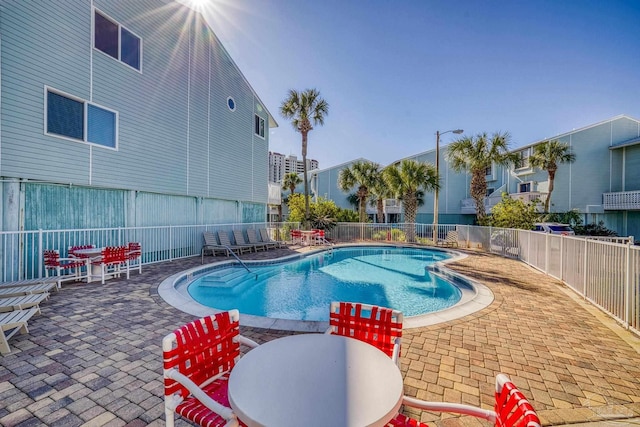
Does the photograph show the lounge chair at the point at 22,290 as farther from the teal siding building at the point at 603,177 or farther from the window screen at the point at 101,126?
the teal siding building at the point at 603,177

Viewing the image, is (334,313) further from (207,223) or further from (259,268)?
(207,223)

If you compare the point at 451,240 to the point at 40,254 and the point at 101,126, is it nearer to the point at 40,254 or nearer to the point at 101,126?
the point at 101,126

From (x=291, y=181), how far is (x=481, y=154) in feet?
69.9

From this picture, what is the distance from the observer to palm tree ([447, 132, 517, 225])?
14836 mm

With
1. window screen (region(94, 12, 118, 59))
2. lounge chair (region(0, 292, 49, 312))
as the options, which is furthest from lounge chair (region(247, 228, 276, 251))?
lounge chair (region(0, 292, 49, 312))

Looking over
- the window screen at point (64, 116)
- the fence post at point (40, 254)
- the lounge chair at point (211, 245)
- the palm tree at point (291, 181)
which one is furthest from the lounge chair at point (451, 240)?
the palm tree at point (291, 181)

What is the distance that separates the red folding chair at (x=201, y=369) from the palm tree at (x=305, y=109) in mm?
15400

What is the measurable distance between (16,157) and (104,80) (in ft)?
11.1

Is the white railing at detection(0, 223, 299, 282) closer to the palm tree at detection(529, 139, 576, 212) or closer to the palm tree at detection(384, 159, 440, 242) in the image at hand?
the palm tree at detection(384, 159, 440, 242)

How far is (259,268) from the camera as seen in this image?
33.5ft

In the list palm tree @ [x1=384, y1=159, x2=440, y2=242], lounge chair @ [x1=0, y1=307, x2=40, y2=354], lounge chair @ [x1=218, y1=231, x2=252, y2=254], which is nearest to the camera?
lounge chair @ [x1=0, y1=307, x2=40, y2=354]

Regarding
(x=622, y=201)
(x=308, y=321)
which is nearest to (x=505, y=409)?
(x=308, y=321)

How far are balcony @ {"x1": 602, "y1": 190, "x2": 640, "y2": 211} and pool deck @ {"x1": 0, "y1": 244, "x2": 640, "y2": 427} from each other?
20.6 meters

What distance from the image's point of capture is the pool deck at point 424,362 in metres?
2.39
